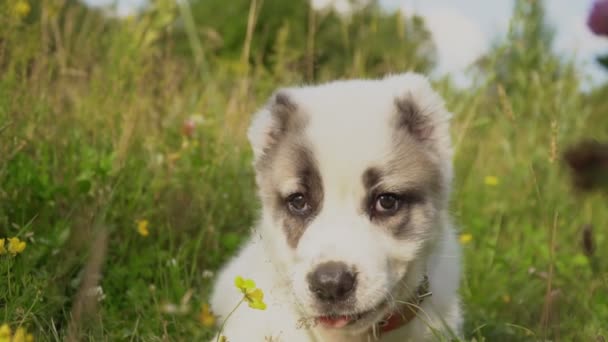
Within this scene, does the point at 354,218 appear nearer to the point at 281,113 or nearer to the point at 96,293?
the point at 281,113

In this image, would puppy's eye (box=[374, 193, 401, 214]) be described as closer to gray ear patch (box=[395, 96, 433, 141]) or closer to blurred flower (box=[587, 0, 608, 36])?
gray ear patch (box=[395, 96, 433, 141])

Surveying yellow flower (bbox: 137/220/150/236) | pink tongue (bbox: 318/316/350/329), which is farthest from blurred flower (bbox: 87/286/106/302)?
pink tongue (bbox: 318/316/350/329)

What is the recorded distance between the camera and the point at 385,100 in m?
2.82

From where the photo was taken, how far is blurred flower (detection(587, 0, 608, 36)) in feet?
2.94

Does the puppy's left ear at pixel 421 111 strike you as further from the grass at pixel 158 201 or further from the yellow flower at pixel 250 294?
the yellow flower at pixel 250 294

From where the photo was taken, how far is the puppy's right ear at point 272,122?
2.92 meters

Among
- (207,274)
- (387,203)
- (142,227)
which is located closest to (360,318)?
(387,203)

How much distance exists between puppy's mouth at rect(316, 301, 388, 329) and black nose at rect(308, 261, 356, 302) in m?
0.17

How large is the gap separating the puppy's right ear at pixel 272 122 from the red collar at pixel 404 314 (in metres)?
0.87

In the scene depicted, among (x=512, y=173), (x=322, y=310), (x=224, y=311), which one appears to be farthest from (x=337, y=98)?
(x=512, y=173)

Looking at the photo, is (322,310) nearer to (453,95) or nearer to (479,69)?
(479,69)

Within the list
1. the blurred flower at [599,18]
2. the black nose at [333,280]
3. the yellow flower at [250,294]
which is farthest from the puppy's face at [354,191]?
the blurred flower at [599,18]

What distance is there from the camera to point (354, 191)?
2514 mm

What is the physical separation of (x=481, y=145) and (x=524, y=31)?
1.84 metres
